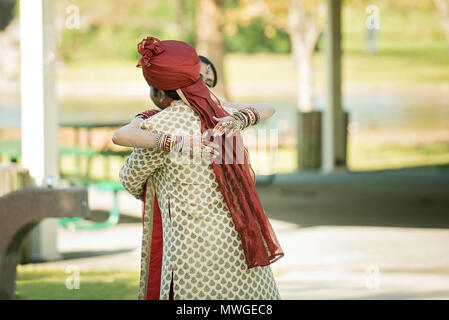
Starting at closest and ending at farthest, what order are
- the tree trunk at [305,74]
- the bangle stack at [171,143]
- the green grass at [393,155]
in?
the bangle stack at [171,143] < the green grass at [393,155] < the tree trunk at [305,74]

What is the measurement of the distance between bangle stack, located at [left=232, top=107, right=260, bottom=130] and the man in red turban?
0.11 meters

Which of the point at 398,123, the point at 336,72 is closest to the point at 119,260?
the point at 336,72

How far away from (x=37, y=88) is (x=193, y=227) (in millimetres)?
4400

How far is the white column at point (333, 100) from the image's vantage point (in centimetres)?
1454

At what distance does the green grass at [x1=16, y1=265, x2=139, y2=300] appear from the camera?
704 centimetres

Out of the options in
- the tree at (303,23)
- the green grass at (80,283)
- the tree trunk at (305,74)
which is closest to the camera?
the green grass at (80,283)

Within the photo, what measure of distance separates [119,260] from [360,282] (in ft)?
7.84

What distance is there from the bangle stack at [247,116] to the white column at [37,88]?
4.02 metres

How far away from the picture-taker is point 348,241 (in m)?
9.30

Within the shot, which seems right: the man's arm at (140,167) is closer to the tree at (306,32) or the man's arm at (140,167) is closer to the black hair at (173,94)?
the black hair at (173,94)

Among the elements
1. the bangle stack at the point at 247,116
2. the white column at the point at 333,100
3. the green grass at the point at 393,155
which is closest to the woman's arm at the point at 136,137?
the bangle stack at the point at 247,116

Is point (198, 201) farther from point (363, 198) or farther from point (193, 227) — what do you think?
point (363, 198)

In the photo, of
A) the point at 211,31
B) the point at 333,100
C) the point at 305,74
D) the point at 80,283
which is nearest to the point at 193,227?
the point at 80,283
